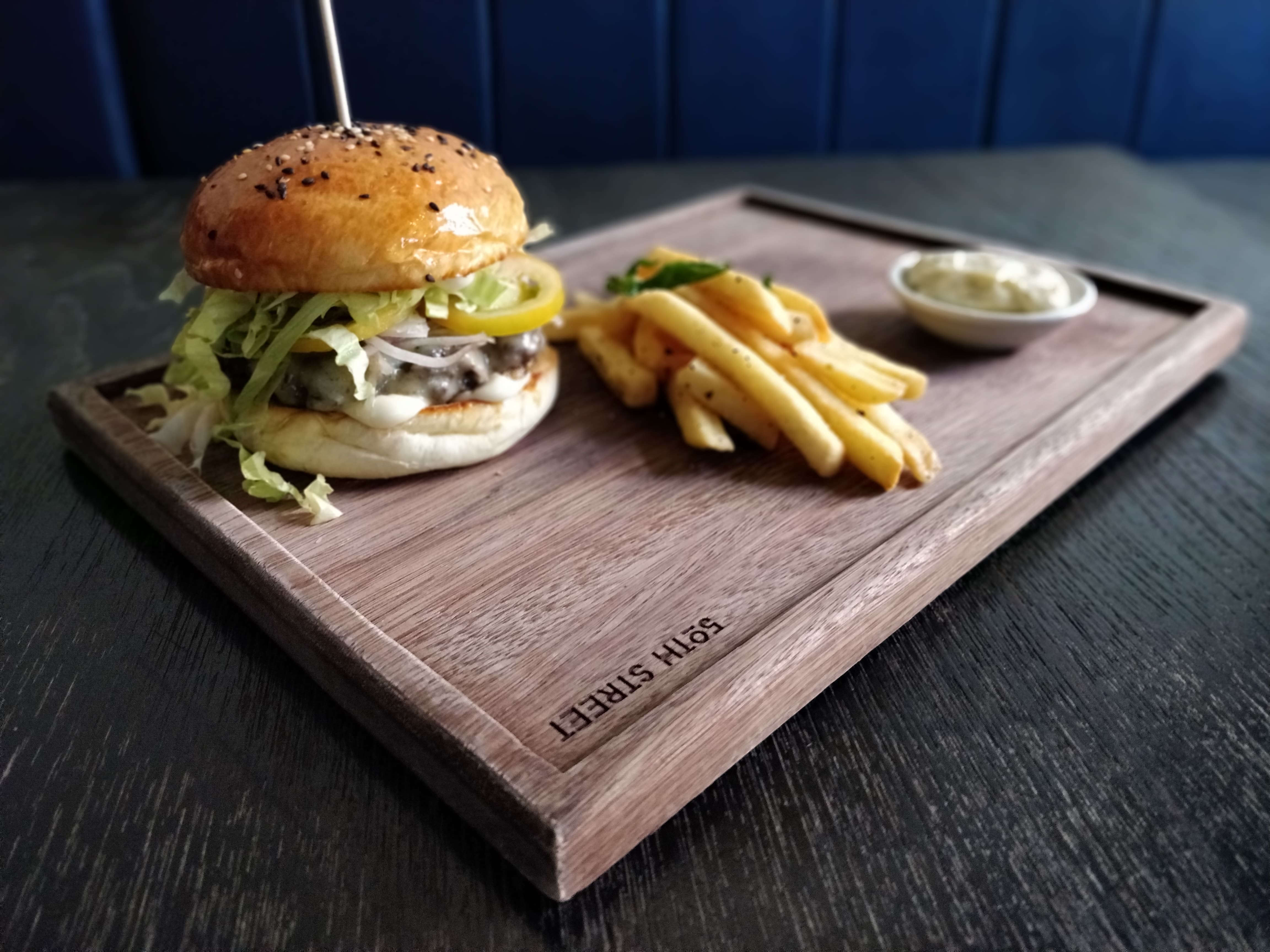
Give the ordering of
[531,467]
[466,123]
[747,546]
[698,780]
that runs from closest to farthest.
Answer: [698,780], [747,546], [531,467], [466,123]

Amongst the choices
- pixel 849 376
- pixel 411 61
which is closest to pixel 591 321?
pixel 849 376

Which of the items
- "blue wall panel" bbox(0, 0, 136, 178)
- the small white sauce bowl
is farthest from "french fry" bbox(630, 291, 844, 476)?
"blue wall panel" bbox(0, 0, 136, 178)

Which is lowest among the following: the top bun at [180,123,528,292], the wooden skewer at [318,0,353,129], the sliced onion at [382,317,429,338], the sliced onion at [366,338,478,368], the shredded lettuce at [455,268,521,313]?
the sliced onion at [366,338,478,368]

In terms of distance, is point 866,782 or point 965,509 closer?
point 866,782

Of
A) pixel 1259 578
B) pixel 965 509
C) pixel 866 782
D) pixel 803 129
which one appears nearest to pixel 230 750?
pixel 866 782

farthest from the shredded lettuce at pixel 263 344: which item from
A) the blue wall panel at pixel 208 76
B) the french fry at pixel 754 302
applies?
the blue wall panel at pixel 208 76

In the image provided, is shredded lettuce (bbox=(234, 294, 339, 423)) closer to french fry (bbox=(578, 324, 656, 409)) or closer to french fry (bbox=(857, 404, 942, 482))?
french fry (bbox=(578, 324, 656, 409))

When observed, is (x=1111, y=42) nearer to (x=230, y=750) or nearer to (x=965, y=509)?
(x=965, y=509)
